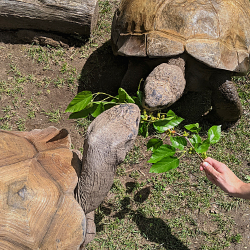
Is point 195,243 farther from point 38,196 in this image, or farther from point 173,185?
point 38,196

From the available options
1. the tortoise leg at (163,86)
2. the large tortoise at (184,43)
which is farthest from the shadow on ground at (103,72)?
the tortoise leg at (163,86)

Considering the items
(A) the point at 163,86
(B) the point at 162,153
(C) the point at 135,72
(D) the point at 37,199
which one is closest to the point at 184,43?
(A) the point at 163,86

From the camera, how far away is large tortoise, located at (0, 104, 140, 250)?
A: 74.1 inches

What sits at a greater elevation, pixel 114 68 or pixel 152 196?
pixel 114 68

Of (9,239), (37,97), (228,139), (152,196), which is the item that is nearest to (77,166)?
(9,239)

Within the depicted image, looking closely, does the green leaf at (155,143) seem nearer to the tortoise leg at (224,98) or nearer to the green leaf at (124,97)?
the green leaf at (124,97)

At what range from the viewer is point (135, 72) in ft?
10.8

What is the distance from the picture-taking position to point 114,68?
12.8 feet

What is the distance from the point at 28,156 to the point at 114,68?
2144 mm

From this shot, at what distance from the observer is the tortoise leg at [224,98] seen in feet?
10.1

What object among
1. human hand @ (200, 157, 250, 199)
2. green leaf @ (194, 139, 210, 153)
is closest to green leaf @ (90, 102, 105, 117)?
green leaf @ (194, 139, 210, 153)

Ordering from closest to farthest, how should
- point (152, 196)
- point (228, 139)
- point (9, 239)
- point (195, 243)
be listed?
point (9, 239) < point (195, 243) < point (152, 196) < point (228, 139)

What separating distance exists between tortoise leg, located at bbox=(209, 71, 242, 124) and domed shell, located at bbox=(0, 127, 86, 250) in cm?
188

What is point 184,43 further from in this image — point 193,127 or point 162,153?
point 162,153
